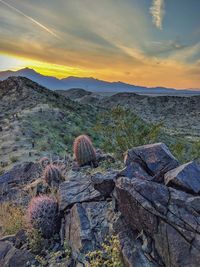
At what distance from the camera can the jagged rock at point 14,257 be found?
621 cm

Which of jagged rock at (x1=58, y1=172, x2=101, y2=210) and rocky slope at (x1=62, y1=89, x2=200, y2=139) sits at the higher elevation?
jagged rock at (x1=58, y1=172, x2=101, y2=210)

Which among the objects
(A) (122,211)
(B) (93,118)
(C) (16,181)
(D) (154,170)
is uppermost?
(D) (154,170)

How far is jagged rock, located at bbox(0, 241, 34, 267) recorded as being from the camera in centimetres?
621

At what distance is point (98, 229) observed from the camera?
6.28 m

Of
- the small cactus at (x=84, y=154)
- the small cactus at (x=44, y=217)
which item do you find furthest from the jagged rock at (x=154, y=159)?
the small cactus at (x=84, y=154)

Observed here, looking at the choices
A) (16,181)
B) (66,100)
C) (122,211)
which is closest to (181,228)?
(122,211)

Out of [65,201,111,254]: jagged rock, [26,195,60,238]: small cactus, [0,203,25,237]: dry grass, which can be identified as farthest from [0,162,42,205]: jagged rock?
[65,201,111,254]: jagged rock

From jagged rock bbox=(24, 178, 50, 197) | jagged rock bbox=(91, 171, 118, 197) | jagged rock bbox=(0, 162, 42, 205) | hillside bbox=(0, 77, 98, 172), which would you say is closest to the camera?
jagged rock bbox=(91, 171, 118, 197)

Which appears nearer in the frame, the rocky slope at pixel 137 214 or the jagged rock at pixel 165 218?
the jagged rock at pixel 165 218

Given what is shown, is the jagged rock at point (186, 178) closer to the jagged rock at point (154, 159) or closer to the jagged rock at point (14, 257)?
the jagged rock at point (154, 159)

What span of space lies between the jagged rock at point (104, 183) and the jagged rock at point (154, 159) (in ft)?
1.43

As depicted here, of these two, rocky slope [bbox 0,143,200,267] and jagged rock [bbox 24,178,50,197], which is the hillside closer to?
jagged rock [bbox 24,178,50,197]

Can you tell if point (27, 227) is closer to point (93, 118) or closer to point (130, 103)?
point (93, 118)

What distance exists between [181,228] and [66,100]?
35.5 m
